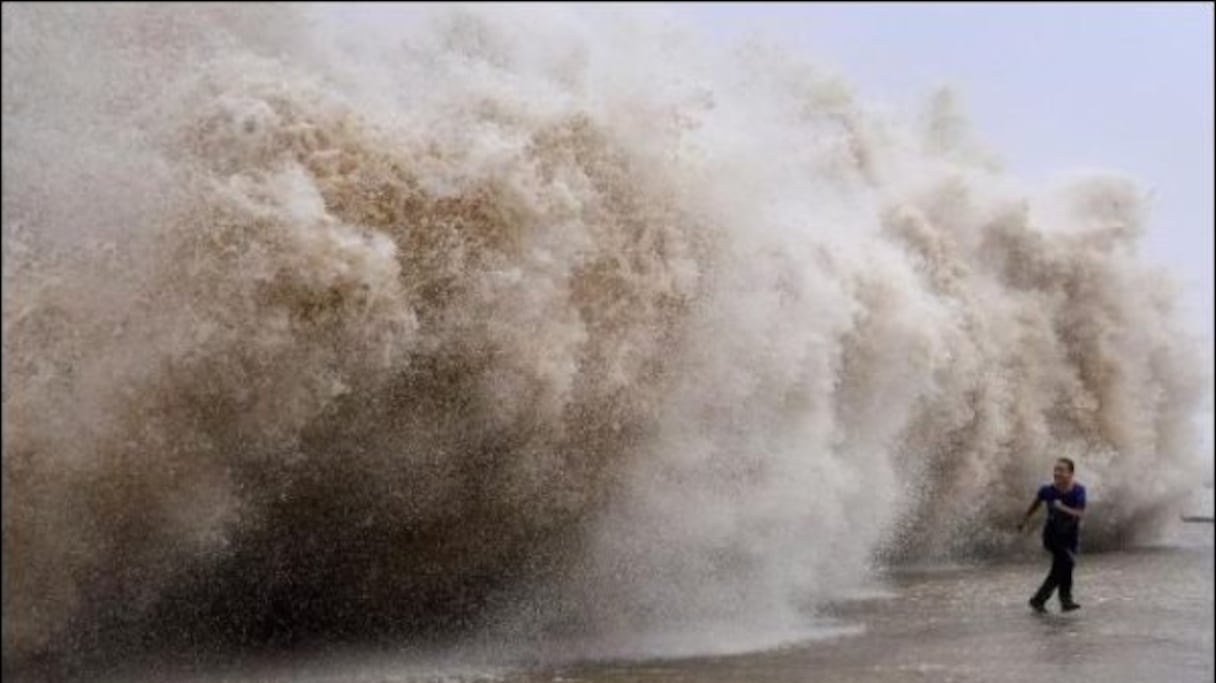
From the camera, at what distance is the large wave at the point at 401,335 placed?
24.7ft

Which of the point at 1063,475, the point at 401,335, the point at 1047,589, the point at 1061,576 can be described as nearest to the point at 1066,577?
the point at 1061,576

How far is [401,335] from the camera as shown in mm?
8398

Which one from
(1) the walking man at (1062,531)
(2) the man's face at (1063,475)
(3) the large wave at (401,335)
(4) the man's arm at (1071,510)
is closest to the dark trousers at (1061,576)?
(1) the walking man at (1062,531)

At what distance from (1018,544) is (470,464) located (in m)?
12.9

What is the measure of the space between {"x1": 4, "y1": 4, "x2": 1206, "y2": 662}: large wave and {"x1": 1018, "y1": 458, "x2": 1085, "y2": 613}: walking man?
190cm

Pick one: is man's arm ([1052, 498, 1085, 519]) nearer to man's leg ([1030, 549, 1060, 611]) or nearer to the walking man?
the walking man

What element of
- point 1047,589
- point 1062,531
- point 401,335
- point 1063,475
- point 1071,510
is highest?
point 401,335

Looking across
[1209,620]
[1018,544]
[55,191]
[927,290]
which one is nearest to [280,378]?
[55,191]

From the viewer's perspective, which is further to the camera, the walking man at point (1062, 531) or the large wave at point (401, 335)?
the walking man at point (1062, 531)

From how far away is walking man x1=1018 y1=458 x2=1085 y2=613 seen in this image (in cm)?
1183

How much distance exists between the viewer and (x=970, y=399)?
19.2 meters

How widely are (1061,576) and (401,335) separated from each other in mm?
6297

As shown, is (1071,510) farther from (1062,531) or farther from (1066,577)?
(1066,577)

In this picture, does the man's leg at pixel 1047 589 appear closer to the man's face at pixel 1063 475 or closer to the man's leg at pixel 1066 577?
the man's leg at pixel 1066 577
